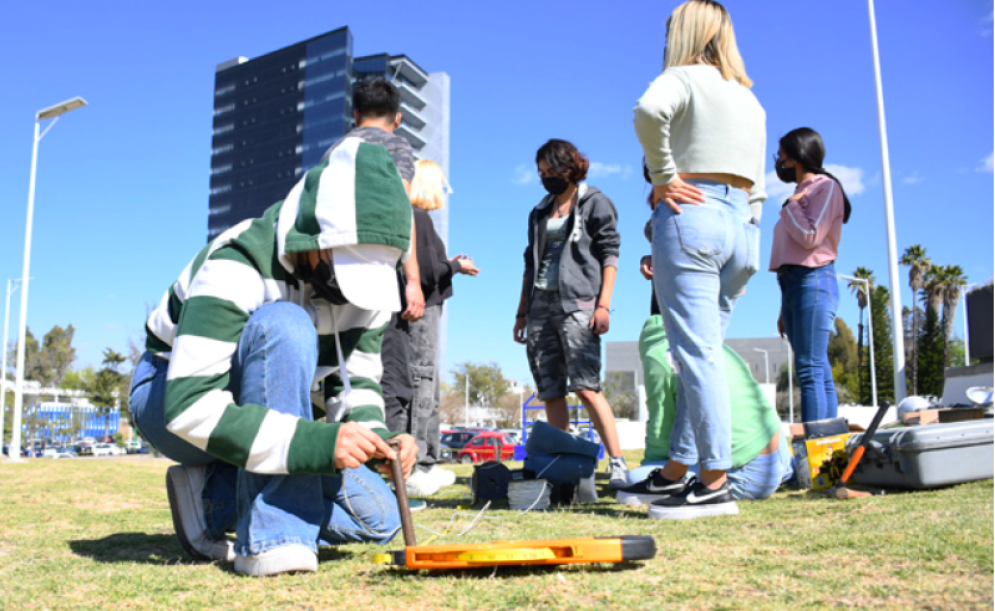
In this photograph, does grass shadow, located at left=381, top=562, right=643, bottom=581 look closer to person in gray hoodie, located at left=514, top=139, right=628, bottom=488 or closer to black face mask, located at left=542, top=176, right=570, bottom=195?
person in gray hoodie, located at left=514, top=139, right=628, bottom=488

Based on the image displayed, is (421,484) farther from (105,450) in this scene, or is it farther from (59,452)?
(105,450)

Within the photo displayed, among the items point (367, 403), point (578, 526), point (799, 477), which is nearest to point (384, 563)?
point (367, 403)

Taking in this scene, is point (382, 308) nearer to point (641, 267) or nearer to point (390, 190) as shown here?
point (390, 190)

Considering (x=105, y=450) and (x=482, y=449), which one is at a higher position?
(x=482, y=449)

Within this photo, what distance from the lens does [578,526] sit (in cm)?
258

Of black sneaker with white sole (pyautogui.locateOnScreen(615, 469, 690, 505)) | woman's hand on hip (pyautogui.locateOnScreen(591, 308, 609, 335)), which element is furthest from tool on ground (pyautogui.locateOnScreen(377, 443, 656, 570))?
woman's hand on hip (pyautogui.locateOnScreen(591, 308, 609, 335))

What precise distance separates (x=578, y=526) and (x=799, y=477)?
1.88 metres

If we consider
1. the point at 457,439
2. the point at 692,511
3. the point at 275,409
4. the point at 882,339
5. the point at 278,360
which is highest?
the point at 882,339

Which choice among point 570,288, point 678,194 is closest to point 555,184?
point 570,288

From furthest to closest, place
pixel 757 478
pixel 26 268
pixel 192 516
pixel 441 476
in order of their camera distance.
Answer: pixel 26 268 → pixel 441 476 → pixel 757 478 → pixel 192 516

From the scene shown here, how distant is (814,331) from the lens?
3.98m

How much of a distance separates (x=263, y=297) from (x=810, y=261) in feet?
10.3

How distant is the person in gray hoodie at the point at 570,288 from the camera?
4203 millimetres

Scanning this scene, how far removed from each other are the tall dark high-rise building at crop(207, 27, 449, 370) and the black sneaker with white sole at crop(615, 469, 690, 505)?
3709 inches
